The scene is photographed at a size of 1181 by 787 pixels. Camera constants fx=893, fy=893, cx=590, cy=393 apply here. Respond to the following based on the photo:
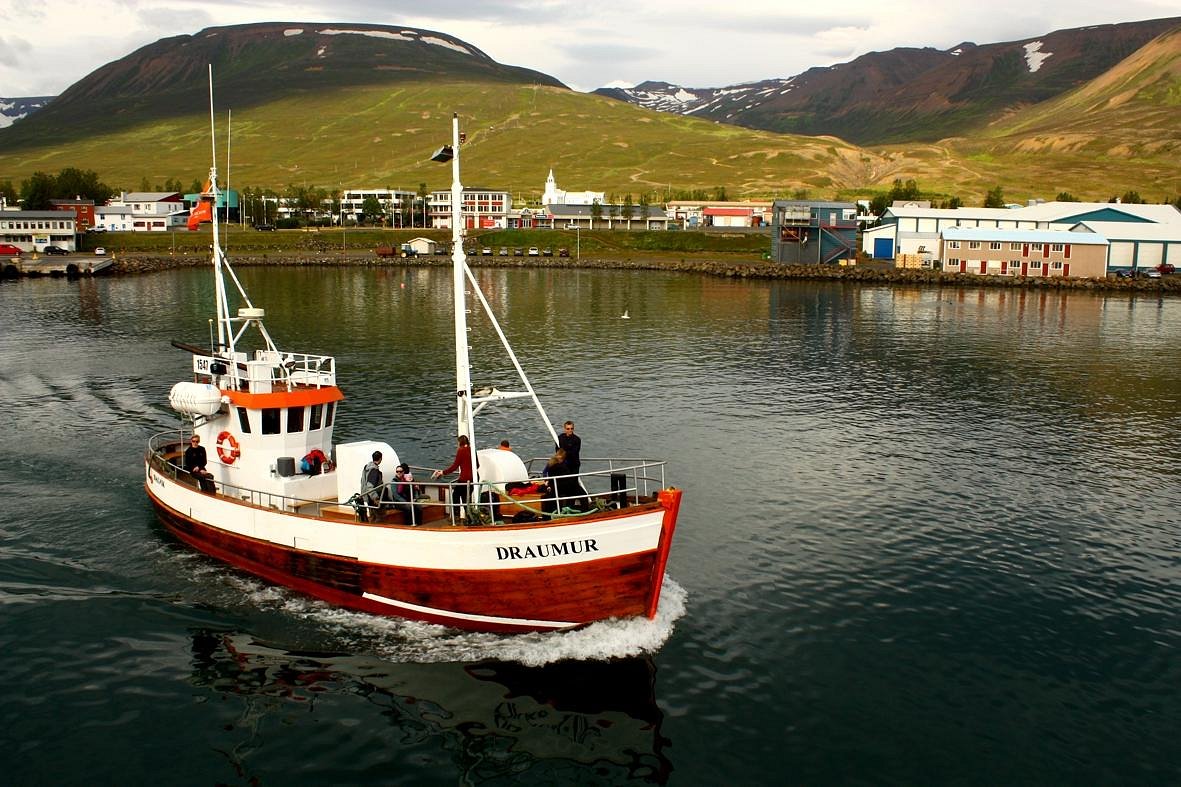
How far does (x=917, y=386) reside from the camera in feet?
179

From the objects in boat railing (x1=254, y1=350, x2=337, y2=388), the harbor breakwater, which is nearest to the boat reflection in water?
boat railing (x1=254, y1=350, x2=337, y2=388)

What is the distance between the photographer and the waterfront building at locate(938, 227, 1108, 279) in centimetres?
12769

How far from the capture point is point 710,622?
2338cm

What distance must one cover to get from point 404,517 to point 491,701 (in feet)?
19.8

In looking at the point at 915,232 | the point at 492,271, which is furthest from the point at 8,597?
the point at 915,232

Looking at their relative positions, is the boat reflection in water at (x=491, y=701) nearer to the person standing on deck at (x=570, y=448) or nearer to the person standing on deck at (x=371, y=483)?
the person standing on deck at (x=371, y=483)

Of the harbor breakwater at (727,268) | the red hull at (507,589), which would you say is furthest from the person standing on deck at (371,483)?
the harbor breakwater at (727,268)

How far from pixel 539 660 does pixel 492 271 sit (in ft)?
434

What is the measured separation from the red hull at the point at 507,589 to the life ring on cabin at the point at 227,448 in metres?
5.43

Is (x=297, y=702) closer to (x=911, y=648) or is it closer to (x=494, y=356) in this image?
(x=911, y=648)

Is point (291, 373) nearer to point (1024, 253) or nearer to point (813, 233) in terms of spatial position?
point (1024, 253)

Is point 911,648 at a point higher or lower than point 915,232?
lower

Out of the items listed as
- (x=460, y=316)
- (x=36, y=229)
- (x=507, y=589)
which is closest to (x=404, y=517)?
(x=507, y=589)

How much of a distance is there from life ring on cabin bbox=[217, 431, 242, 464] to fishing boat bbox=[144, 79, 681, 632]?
5 cm
